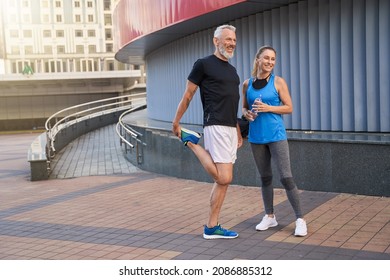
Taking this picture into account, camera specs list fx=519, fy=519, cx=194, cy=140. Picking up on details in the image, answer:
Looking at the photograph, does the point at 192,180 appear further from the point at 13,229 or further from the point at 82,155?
the point at 82,155

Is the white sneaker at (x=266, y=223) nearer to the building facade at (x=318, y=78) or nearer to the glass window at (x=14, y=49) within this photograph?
the building facade at (x=318, y=78)

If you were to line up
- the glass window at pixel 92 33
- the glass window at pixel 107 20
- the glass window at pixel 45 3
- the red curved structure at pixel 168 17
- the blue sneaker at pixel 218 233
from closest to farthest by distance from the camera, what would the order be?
1. the blue sneaker at pixel 218 233
2. the red curved structure at pixel 168 17
3. the glass window at pixel 45 3
4. the glass window at pixel 92 33
5. the glass window at pixel 107 20

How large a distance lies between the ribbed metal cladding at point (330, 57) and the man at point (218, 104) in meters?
3.65

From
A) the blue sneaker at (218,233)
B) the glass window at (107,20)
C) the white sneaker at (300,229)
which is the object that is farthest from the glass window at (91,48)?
the white sneaker at (300,229)

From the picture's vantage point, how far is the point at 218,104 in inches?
191

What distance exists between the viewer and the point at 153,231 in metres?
5.82

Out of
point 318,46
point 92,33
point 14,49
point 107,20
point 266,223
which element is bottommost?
point 266,223

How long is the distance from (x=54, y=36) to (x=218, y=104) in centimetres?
7554

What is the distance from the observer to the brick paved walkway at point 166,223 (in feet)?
16.0

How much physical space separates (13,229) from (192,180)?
12.2 feet

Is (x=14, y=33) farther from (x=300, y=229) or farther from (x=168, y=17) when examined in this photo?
(x=300, y=229)

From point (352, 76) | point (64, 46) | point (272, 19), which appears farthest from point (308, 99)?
point (64, 46)

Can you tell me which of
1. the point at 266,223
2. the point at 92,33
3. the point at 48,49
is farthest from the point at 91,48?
the point at 266,223

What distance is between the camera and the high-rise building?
246 ft
